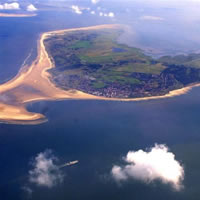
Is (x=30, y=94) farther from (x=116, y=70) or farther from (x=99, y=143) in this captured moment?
(x=116, y=70)

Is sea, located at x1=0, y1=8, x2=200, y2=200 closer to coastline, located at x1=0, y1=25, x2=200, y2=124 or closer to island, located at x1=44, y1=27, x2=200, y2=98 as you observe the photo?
coastline, located at x1=0, y1=25, x2=200, y2=124

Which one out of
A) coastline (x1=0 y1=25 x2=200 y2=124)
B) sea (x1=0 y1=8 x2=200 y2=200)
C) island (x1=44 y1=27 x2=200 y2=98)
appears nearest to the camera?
sea (x1=0 y1=8 x2=200 y2=200)

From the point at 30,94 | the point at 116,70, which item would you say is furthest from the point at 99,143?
the point at 116,70

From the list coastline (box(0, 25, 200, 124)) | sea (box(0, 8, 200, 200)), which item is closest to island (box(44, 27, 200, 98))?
coastline (box(0, 25, 200, 124))

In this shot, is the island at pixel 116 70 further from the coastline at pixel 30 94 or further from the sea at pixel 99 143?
the sea at pixel 99 143

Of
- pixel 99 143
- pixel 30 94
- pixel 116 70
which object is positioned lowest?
pixel 99 143

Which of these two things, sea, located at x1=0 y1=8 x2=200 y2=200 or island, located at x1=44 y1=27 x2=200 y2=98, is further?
island, located at x1=44 y1=27 x2=200 y2=98
